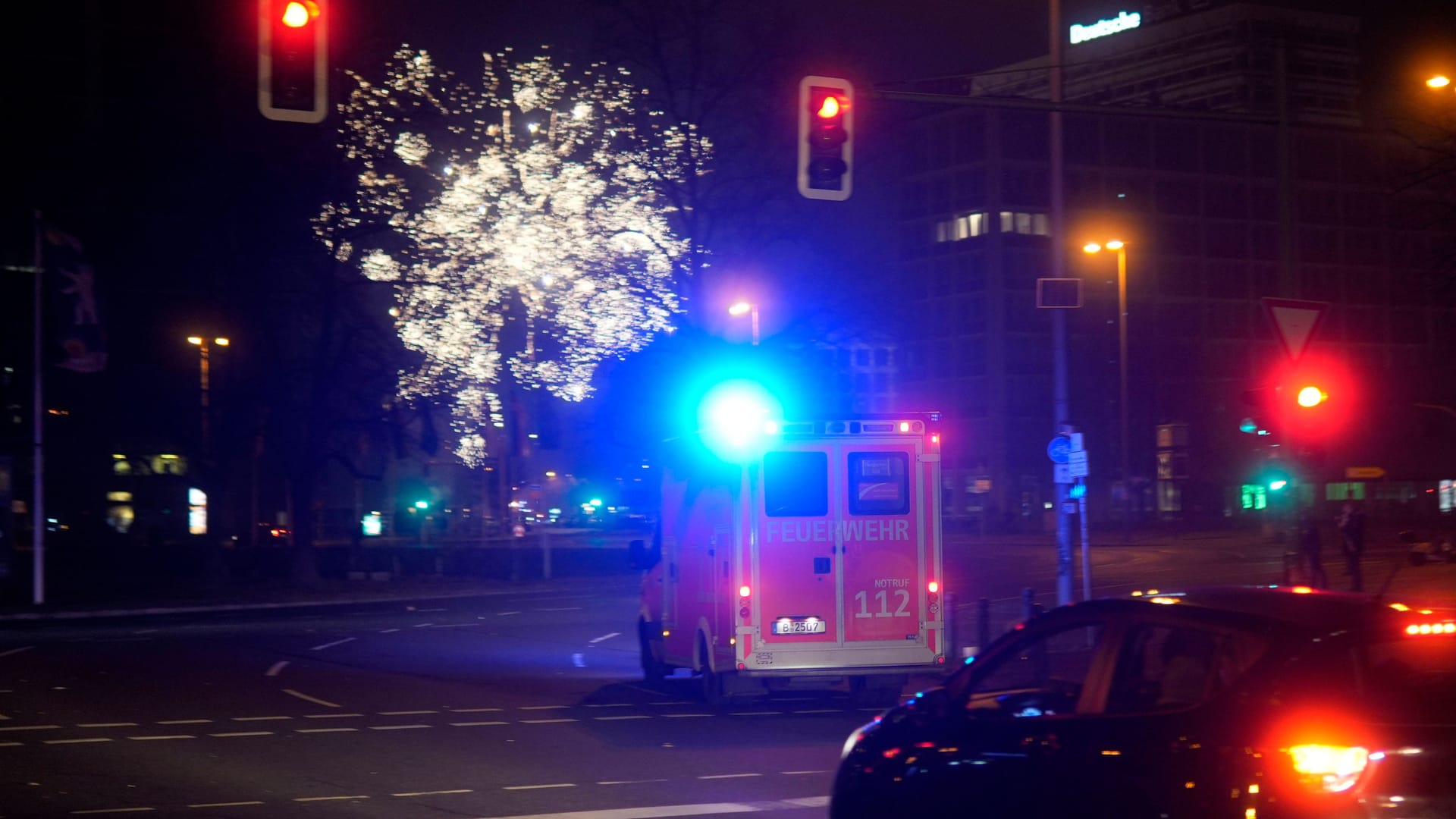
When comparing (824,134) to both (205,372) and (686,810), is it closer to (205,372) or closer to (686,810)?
(686,810)

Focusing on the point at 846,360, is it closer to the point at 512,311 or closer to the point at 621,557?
the point at 512,311

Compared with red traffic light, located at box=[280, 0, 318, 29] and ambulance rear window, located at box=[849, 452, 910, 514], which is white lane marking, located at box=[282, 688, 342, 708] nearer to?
ambulance rear window, located at box=[849, 452, 910, 514]

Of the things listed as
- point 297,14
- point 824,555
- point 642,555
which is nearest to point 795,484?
point 824,555

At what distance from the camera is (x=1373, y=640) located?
16.8 feet

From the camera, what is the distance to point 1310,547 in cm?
1870

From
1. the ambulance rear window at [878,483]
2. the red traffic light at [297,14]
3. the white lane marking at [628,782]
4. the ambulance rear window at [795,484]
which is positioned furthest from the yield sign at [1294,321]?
the red traffic light at [297,14]

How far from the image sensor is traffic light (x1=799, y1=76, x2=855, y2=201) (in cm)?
1509

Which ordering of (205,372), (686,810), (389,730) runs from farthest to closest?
(205,372)
(389,730)
(686,810)

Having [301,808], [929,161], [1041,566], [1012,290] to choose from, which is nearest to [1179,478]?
[1012,290]

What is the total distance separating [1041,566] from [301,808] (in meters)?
36.9

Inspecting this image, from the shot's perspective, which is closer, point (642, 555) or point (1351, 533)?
point (642, 555)

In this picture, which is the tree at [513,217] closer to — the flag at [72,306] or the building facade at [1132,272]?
the flag at [72,306]

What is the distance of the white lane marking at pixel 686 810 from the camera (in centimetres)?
966

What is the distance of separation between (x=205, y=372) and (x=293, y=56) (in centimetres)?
3346
